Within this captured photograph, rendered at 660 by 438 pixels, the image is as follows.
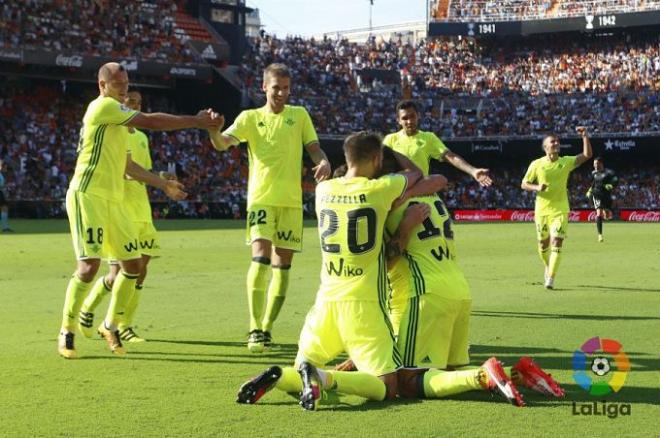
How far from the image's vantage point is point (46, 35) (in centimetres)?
4353

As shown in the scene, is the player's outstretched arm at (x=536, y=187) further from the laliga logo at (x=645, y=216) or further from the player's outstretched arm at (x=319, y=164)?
the laliga logo at (x=645, y=216)

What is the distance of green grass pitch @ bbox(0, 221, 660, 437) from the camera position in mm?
5793

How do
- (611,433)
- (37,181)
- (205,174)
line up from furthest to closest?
1. (205,174)
2. (37,181)
3. (611,433)

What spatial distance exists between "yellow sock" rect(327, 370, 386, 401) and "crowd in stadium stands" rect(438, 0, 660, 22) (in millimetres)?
53136

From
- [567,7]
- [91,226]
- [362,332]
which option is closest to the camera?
[362,332]

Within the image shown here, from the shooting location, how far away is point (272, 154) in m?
9.43

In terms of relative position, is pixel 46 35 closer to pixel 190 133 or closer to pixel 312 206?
pixel 190 133

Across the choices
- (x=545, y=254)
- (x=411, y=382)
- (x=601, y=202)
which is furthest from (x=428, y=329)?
(x=601, y=202)

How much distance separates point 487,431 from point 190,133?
43.3 metres

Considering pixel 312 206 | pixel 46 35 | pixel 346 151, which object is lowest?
pixel 312 206

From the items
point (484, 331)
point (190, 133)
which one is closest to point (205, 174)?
point (190, 133)

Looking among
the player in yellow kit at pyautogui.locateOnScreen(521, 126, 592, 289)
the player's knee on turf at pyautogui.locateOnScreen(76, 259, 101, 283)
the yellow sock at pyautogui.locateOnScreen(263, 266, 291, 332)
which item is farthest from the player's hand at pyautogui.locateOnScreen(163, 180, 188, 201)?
the player in yellow kit at pyautogui.locateOnScreen(521, 126, 592, 289)

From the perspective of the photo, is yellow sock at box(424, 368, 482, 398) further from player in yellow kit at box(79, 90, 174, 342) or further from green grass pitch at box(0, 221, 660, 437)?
player in yellow kit at box(79, 90, 174, 342)

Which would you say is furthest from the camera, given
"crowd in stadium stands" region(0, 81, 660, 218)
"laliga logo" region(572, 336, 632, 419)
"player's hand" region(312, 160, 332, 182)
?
"crowd in stadium stands" region(0, 81, 660, 218)
